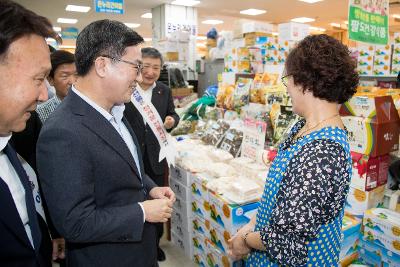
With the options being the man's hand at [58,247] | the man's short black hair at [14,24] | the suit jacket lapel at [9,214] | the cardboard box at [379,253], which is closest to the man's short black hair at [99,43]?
the man's short black hair at [14,24]

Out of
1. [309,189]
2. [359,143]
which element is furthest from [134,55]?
[359,143]

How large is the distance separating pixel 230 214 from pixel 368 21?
2004mm

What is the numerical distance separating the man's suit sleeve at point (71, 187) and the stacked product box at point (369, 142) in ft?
4.90

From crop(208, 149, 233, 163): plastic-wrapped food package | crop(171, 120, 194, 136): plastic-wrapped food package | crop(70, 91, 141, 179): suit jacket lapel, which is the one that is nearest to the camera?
crop(70, 91, 141, 179): suit jacket lapel

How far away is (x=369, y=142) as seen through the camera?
181 cm

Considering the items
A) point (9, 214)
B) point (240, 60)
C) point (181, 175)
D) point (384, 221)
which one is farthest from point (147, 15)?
point (9, 214)

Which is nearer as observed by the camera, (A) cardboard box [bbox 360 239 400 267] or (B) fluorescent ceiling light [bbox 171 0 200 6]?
(A) cardboard box [bbox 360 239 400 267]

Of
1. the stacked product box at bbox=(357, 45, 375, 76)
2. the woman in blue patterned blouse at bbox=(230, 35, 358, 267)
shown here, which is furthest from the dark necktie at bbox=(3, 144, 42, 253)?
the stacked product box at bbox=(357, 45, 375, 76)

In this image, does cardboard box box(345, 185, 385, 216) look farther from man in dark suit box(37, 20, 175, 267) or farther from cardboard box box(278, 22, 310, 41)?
cardboard box box(278, 22, 310, 41)

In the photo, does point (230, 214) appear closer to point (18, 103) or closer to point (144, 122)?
point (144, 122)

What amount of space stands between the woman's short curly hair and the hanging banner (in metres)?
1.29

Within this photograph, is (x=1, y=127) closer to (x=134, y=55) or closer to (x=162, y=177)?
(x=134, y=55)

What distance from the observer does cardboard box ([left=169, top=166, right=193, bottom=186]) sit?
2.48m

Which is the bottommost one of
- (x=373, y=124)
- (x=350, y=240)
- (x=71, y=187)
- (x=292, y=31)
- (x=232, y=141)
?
(x=350, y=240)
